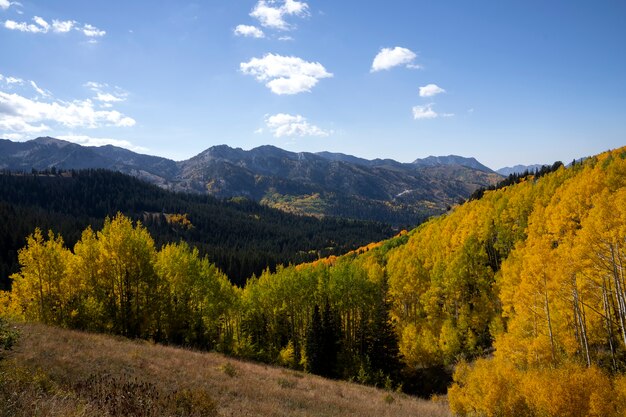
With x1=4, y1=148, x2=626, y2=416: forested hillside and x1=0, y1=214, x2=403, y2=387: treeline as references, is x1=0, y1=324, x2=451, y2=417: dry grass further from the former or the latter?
x1=0, y1=214, x2=403, y2=387: treeline

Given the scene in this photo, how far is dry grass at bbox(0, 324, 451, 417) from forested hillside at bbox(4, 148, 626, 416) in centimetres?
1061

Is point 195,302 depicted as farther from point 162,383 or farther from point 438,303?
point 438,303

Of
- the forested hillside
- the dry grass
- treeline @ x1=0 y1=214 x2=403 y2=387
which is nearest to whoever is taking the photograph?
the dry grass

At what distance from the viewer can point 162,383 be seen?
1912cm

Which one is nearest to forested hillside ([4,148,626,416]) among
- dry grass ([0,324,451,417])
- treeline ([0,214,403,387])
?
Answer: treeline ([0,214,403,387])

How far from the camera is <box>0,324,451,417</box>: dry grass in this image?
12.6 metres

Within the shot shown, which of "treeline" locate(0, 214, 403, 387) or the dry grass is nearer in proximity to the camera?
the dry grass

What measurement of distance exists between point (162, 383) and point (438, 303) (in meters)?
48.7

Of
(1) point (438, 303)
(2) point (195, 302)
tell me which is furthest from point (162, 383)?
(1) point (438, 303)

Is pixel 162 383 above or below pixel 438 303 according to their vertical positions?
above

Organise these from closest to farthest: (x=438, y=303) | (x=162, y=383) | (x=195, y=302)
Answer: (x=162, y=383) < (x=195, y=302) < (x=438, y=303)

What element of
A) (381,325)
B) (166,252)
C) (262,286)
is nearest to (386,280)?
(381,325)

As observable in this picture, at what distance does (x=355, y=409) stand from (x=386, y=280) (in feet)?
130

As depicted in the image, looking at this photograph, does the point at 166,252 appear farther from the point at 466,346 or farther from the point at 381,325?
the point at 466,346
